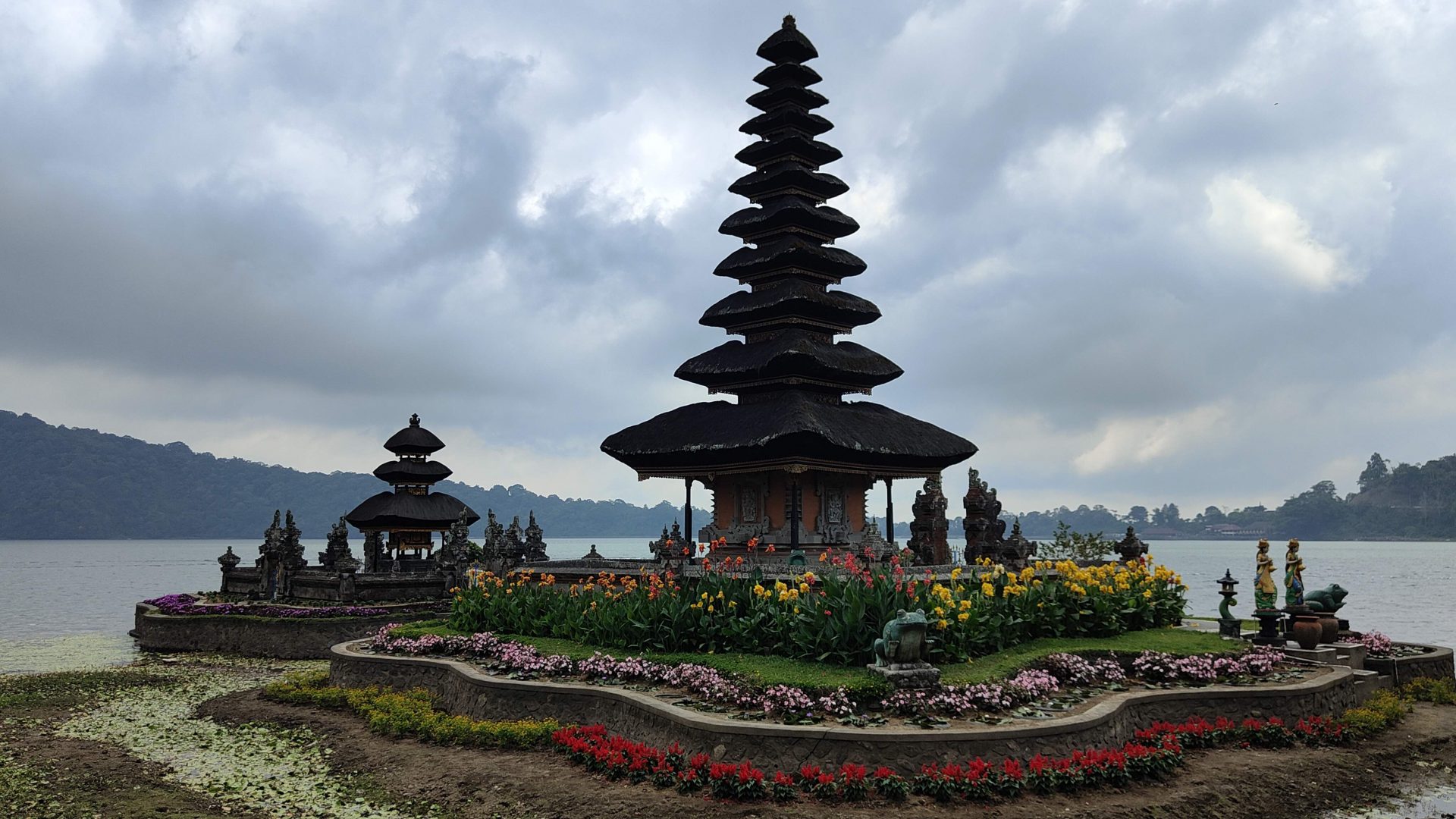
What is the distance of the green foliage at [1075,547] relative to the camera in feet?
128

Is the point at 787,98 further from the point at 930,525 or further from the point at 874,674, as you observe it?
the point at 874,674

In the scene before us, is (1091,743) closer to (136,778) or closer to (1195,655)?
(1195,655)

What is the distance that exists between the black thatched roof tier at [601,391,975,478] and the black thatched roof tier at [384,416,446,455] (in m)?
11.6

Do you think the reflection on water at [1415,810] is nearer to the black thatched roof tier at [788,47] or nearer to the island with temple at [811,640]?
the island with temple at [811,640]

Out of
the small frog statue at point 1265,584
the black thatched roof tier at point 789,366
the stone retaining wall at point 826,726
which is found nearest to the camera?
the stone retaining wall at point 826,726

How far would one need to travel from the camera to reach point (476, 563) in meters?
36.2

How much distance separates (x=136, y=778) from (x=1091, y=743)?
13238 millimetres

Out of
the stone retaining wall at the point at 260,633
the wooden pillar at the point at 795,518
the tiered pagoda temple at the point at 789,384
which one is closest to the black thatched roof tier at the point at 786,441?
the tiered pagoda temple at the point at 789,384

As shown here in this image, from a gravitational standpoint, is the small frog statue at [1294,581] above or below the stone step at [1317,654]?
above

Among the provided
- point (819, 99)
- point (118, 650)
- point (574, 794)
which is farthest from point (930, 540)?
point (118, 650)

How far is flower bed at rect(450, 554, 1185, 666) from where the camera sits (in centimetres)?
1460

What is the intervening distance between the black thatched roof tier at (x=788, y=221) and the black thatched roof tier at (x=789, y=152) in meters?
1.60

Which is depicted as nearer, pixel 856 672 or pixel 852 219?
pixel 856 672

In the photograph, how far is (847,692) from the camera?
42.6 feet
